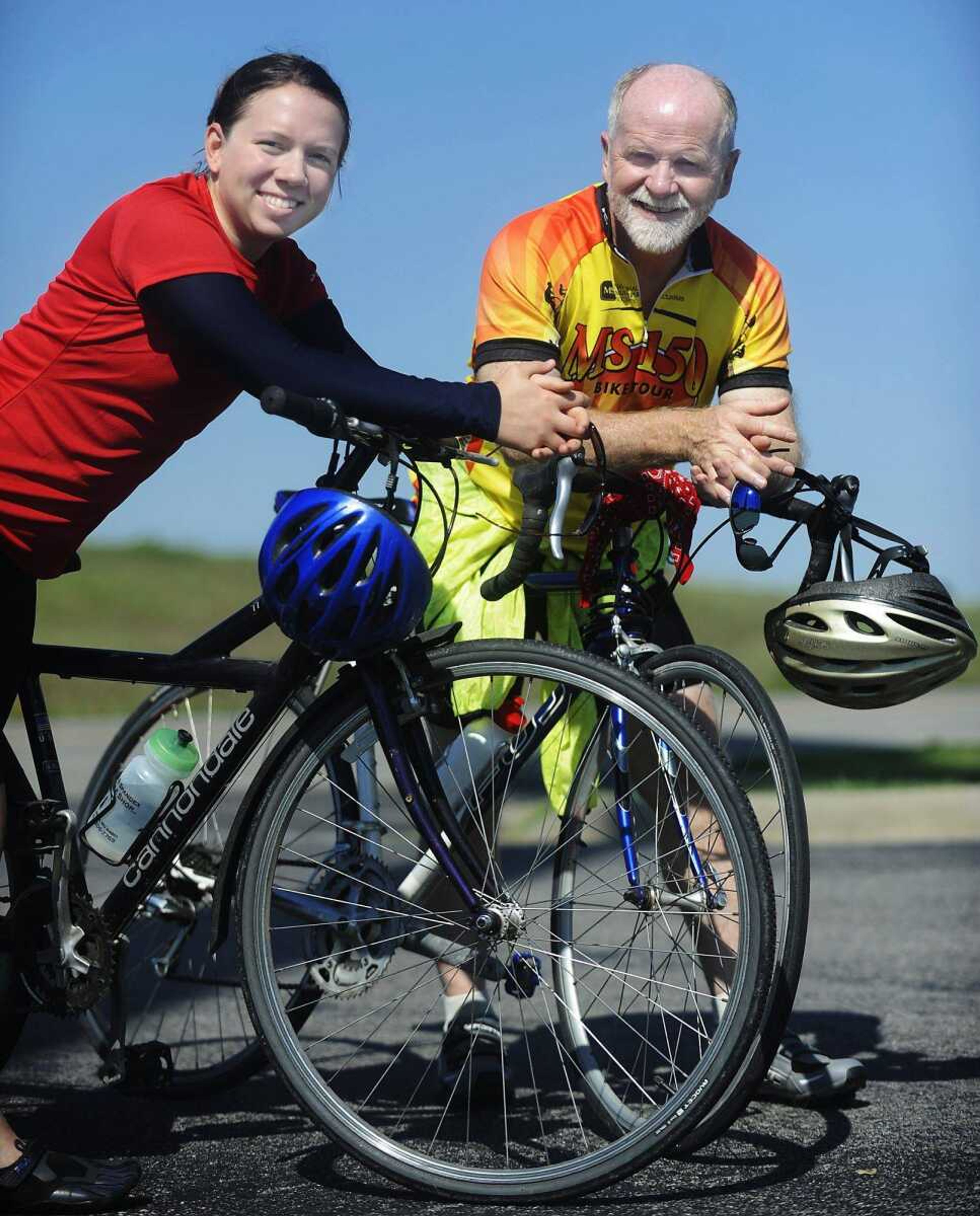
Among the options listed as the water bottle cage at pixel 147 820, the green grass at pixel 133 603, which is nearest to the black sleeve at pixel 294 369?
the water bottle cage at pixel 147 820

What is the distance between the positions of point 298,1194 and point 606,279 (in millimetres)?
1993

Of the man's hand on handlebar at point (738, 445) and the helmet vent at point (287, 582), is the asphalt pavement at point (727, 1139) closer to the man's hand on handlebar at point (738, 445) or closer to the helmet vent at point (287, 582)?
the helmet vent at point (287, 582)

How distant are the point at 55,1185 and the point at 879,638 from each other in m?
1.79

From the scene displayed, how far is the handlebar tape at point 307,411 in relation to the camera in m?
2.62

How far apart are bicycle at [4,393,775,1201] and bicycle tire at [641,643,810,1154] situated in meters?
0.10

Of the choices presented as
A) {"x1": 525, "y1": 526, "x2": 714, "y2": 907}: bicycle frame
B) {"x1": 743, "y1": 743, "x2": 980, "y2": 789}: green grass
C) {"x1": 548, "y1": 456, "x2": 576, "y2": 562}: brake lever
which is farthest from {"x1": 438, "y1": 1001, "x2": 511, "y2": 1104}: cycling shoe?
{"x1": 743, "y1": 743, "x2": 980, "y2": 789}: green grass

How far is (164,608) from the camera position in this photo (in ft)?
91.7

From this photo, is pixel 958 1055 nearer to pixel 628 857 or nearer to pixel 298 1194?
pixel 628 857

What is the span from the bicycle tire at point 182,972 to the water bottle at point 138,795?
51 millimetres

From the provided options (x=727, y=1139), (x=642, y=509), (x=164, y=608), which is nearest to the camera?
(x=727, y=1139)

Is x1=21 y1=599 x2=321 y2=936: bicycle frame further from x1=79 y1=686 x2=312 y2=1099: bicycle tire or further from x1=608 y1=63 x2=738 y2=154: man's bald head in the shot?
x1=608 y1=63 x2=738 y2=154: man's bald head

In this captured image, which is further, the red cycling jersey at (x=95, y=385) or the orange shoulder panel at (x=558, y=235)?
the orange shoulder panel at (x=558, y=235)

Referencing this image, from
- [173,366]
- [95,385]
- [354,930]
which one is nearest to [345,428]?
[173,366]

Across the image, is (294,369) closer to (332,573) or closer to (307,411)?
(307,411)
